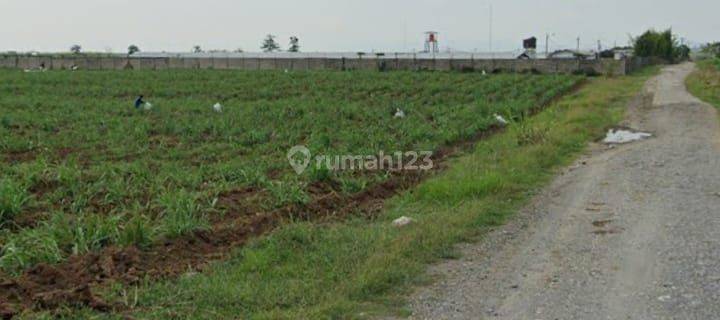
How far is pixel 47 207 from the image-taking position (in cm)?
818

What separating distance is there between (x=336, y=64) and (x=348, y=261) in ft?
150

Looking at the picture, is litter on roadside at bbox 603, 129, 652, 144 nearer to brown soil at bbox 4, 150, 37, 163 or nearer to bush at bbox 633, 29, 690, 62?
brown soil at bbox 4, 150, 37, 163

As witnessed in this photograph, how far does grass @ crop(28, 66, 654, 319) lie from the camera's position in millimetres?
5250

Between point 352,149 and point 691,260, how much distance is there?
23.7 ft

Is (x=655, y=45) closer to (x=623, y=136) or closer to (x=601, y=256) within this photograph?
(x=623, y=136)

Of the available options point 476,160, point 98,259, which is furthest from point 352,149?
point 98,259

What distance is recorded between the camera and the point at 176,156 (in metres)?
12.2

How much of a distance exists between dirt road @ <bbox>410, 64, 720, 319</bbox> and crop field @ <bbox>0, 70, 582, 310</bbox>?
2.47 m

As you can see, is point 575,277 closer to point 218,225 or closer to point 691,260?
point 691,260

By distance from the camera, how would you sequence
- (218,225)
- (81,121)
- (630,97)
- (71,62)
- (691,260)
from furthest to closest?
(71,62), (630,97), (81,121), (218,225), (691,260)

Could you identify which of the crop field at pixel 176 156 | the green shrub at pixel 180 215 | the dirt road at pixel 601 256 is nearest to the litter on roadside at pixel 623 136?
the crop field at pixel 176 156

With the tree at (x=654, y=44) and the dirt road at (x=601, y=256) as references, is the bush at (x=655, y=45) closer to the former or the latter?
the tree at (x=654, y=44)

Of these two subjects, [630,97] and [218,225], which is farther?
[630,97]

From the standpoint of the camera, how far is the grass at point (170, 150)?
7.19 meters
